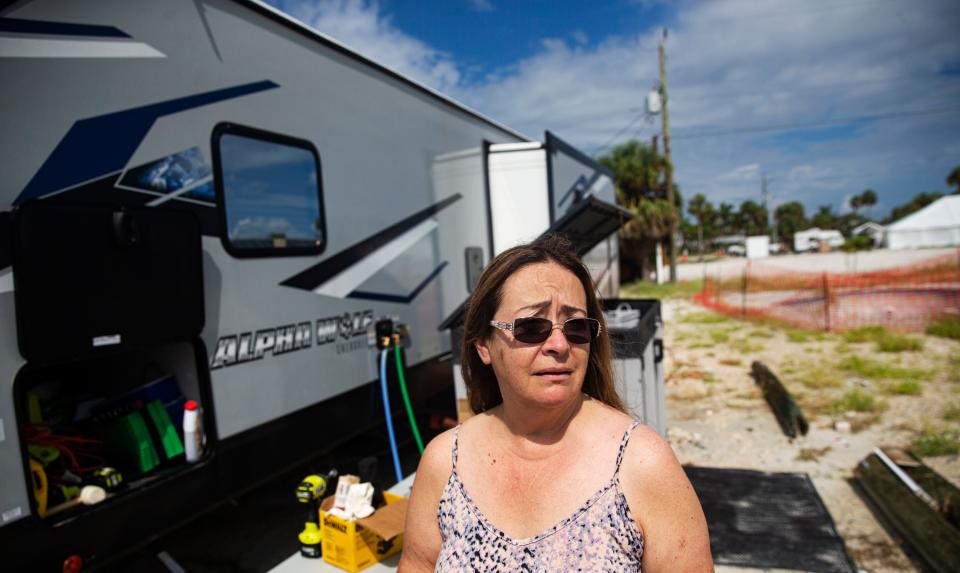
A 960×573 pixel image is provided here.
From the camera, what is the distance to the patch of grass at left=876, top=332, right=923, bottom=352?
846 cm

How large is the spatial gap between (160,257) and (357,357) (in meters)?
1.75

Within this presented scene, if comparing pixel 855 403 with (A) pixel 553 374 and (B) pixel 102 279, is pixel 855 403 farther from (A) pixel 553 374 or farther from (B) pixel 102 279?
(B) pixel 102 279

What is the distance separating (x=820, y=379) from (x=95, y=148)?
7.68 m

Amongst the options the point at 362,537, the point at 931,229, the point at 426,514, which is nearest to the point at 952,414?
the point at 362,537

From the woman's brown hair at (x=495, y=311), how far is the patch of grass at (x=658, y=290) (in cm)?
1780

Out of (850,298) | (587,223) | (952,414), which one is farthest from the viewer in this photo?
(850,298)

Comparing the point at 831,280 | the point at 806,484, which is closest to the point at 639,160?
the point at 831,280

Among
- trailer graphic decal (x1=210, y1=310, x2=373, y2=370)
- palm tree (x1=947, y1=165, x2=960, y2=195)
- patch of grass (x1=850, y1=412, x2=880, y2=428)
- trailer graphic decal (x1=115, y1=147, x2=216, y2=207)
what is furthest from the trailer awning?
palm tree (x1=947, y1=165, x2=960, y2=195)

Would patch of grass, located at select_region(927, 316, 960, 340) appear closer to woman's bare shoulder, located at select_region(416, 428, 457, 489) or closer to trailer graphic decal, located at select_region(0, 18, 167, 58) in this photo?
woman's bare shoulder, located at select_region(416, 428, 457, 489)

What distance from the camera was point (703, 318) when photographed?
13.2 meters

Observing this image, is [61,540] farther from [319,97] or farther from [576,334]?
[319,97]

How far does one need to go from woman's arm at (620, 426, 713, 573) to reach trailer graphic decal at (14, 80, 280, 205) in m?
2.49

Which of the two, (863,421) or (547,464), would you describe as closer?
(547,464)

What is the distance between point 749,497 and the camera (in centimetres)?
400
